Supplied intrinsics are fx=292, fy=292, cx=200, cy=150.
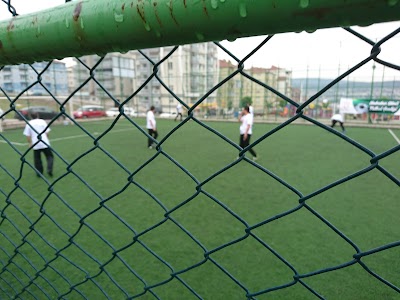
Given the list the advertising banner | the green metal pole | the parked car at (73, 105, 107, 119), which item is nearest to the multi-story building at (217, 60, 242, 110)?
the advertising banner

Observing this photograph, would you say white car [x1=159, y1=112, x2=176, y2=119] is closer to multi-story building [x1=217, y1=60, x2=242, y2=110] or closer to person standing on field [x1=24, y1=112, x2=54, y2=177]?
multi-story building [x1=217, y1=60, x2=242, y2=110]

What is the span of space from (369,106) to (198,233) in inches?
728

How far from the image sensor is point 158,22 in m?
0.61

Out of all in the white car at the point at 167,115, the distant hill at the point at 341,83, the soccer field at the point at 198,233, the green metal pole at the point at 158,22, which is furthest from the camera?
the white car at the point at 167,115

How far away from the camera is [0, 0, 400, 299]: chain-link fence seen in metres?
0.81

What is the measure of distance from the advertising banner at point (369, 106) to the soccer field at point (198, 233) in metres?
12.0

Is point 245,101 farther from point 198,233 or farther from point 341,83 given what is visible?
point 198,233

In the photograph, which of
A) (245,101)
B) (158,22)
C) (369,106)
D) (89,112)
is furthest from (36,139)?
(89,112)

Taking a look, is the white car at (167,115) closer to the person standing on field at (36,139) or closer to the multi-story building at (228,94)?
the multi-story building at (228,94)

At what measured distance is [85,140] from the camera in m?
12.5

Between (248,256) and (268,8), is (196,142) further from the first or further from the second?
(268,8)

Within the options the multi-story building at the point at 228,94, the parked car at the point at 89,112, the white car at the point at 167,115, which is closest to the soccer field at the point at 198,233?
the multi-story building at the point at 228,94

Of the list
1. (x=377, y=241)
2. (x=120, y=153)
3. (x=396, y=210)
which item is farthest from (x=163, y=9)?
(x=120, y=153)

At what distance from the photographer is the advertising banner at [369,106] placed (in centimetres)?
1761
